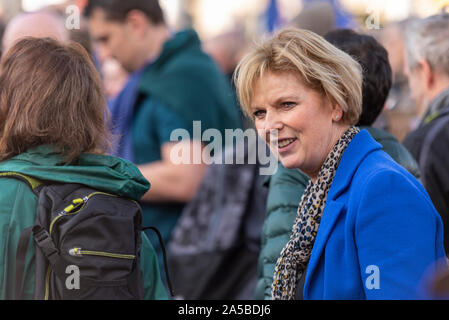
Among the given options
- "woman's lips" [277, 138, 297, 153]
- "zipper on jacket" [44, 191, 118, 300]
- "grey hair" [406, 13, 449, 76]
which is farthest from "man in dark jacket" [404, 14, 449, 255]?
"zipper on jacket" [44, 191, 118, 300]

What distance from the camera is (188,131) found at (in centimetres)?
360

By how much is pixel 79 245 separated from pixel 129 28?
2.22 metres

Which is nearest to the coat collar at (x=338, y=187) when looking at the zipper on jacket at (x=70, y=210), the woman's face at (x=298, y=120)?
the woman's face at (x=298, y=120)

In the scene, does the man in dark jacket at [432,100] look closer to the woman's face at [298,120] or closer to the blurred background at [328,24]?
the blurred background at [328,24]

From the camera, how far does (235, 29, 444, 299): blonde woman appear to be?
199 cm

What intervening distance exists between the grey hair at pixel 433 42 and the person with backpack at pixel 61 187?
194cm

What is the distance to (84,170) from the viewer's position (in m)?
2.21

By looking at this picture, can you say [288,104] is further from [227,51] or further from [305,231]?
[227,51]

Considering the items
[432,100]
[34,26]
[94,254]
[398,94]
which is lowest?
[94,254]

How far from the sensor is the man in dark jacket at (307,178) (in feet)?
8.61

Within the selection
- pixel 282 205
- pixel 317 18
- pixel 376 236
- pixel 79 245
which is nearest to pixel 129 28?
pixel 317 18

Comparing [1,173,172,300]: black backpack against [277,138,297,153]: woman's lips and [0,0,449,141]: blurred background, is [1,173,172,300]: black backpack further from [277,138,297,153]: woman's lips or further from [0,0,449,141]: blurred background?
[0,0,449,141]: blurred background

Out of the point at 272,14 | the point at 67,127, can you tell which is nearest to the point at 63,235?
the point at 67,127

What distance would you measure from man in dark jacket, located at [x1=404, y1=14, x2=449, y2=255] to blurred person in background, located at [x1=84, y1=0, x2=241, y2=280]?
1.02 m
